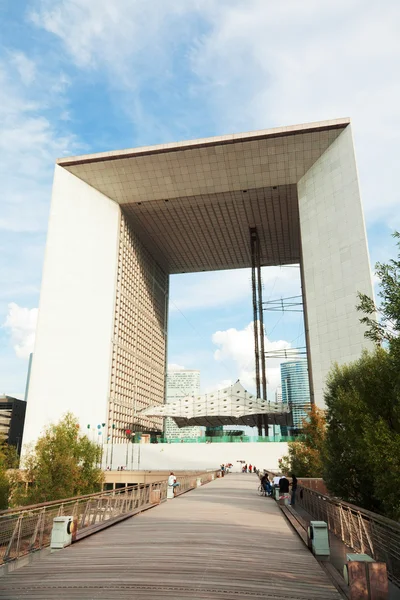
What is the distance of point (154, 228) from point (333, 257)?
92.0 ft

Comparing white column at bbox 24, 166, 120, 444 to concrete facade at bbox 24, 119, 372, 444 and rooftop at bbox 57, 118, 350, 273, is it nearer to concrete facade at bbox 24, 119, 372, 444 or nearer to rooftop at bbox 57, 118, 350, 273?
concrete facade at bbox 24, 119, 372, 444

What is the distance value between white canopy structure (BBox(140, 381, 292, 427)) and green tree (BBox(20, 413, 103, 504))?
24559 millimetres

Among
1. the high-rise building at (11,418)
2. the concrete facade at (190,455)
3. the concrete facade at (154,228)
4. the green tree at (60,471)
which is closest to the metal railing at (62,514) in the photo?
the green tree at (60,471)

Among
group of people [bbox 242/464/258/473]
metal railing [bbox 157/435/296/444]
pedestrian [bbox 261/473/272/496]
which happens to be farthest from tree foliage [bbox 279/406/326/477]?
metal railing [bbox 157/435/296/444]

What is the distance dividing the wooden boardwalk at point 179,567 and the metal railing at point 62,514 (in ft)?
2.49

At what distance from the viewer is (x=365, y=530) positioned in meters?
9.95

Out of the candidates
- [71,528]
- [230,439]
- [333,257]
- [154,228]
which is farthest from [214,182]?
[71,528]

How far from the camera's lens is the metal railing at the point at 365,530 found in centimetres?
833

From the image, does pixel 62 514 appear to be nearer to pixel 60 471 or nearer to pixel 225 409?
pixel 60 471

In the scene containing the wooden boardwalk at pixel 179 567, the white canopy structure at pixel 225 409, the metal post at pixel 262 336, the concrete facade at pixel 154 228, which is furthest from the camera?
the metal post at pixel 262 336

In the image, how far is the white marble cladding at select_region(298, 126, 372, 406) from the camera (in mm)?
47812

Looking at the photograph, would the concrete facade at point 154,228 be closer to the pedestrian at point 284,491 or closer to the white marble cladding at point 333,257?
the white marble cladding at point 333,257

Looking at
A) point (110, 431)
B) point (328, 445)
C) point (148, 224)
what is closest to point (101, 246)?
point (148, 224)

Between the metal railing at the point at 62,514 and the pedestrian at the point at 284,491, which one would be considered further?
the pedestrian at the point at 284,491
